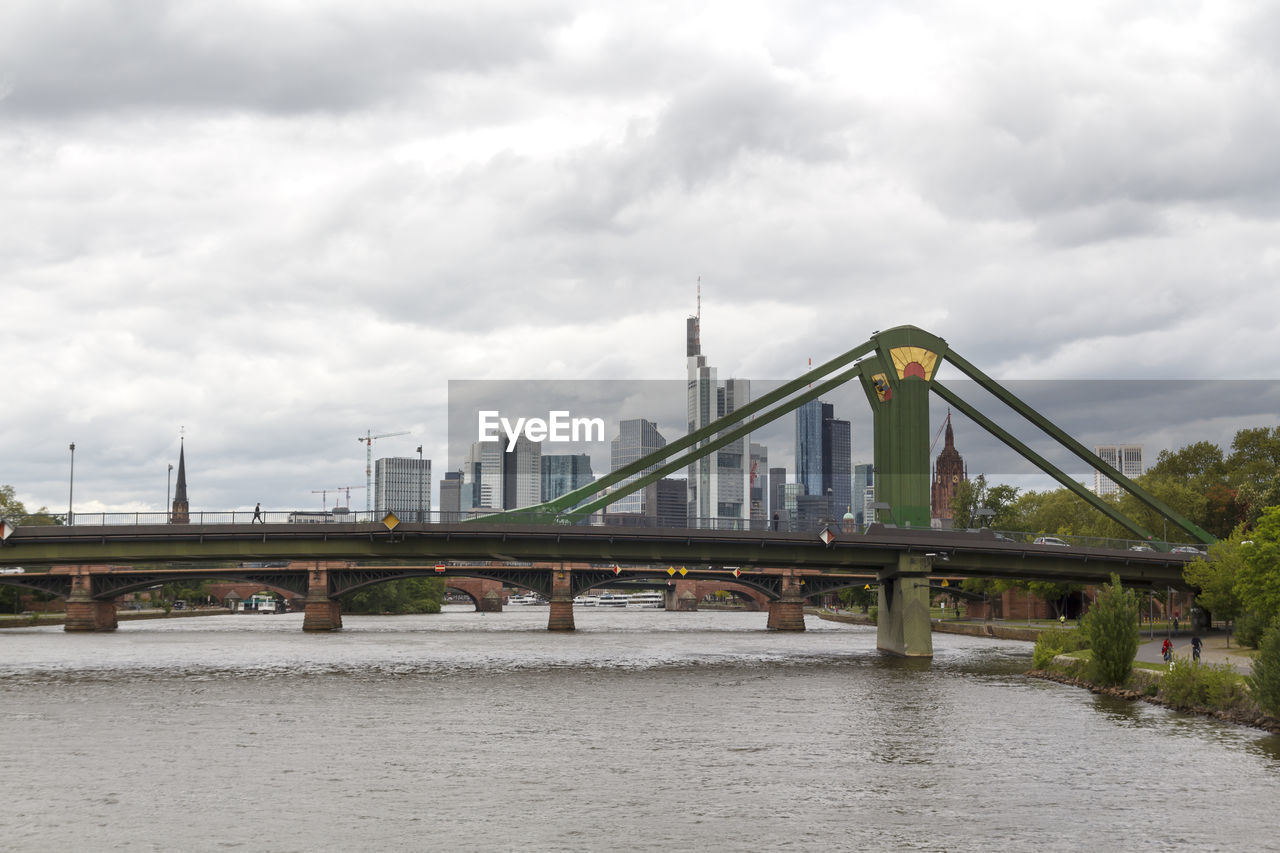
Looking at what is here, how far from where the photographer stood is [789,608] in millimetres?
155500

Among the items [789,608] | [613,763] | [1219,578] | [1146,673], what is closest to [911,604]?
[1219,578]

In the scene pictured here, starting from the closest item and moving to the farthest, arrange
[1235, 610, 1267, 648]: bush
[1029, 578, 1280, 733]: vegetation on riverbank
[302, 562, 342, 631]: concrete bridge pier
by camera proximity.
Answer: [1029, 578, 1280, 733]: vegetation on riverbank < [1235, 610, 1267, 648]: bush < [302, 562, 342, 631]: concrete bridge pier

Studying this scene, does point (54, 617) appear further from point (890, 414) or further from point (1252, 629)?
point (1252, 629)

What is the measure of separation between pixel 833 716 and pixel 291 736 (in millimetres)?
22120

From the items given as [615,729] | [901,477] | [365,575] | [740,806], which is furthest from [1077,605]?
[740,806]

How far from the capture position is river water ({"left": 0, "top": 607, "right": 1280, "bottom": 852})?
1189 inches

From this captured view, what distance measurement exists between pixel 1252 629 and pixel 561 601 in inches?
3633

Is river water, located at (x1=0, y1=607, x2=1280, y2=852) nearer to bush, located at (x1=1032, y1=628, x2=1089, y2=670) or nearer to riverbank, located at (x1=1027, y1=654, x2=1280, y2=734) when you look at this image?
riverbank, located at (x1=1027, y1=654, x2=1280, y2=734)

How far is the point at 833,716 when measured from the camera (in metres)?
52.8

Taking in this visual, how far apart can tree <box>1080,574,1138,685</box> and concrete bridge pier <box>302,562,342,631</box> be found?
101 meters

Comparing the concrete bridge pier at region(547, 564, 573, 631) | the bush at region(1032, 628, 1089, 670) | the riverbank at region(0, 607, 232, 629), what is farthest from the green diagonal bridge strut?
the riverbank at region(0, 607, 232, 629)

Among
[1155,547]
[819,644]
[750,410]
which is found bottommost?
[819,644]

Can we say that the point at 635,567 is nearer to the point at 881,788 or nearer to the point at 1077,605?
the point at 1077,605

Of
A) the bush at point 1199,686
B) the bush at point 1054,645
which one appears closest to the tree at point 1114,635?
the bush at point 1199,686
